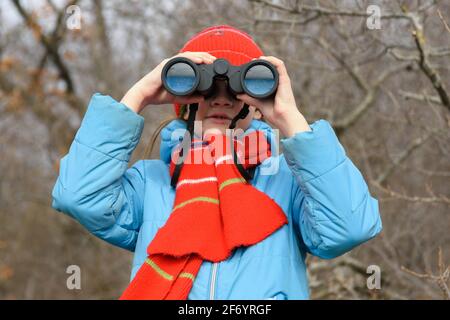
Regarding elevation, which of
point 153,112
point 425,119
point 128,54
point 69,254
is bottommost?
point 425,119

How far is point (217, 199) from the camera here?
2.74 meters

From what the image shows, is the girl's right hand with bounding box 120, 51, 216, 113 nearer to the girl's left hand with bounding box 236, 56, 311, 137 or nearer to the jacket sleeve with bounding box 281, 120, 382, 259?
the girl's left hand with bounding box 236, 56, 311, 137

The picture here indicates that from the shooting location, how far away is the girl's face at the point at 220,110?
112 inches

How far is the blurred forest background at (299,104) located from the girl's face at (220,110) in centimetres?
103

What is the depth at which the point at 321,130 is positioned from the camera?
2.56 m

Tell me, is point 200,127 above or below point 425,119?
below

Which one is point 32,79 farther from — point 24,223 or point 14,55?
point 24,223

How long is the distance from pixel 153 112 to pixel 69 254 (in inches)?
125

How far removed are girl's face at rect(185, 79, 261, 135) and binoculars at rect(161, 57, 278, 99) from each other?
67 millimetres

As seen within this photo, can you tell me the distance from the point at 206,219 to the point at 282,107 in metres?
0.46

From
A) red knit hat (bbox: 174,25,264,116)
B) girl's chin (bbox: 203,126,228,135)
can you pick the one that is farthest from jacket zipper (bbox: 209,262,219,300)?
red knit hat (bbox: 174,25,264,116)

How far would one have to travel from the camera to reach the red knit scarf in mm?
2564
